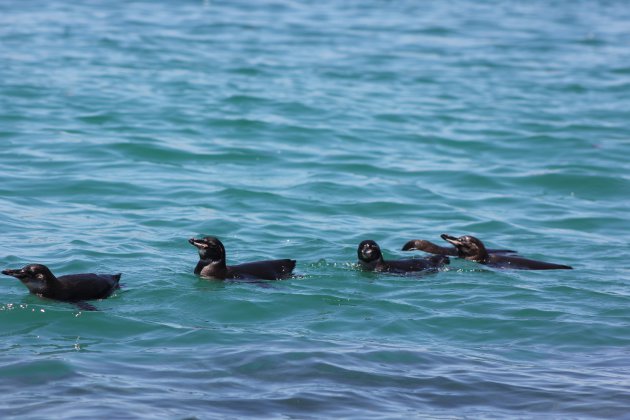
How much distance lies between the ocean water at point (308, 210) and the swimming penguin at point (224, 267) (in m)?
0.23

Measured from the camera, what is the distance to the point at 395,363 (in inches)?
377

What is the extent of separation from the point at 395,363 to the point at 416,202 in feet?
23.1

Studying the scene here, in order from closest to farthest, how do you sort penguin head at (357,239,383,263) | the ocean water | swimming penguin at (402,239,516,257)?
the ocean water < penguin head at (357,239,383,263) < swimming penguin at (402,239,516,257)

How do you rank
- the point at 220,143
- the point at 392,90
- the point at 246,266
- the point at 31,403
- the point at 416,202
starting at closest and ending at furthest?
the point at 31,403 < the point at 246,266 < the point at 416,202 < the point at 220,143 < the point at 392,90

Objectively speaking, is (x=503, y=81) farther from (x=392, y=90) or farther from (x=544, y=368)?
(x=544, y=368)

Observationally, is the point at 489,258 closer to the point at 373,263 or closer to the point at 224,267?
the point at 373,263

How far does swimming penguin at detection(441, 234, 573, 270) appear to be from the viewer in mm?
12727

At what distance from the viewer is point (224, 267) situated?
11633mm

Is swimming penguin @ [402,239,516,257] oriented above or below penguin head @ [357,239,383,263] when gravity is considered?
below

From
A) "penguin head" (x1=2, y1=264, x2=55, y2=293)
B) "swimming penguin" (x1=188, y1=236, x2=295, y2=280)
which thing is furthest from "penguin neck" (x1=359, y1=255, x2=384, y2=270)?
"penguin head" (x1=2, y1=264, x2=55, y2=293)

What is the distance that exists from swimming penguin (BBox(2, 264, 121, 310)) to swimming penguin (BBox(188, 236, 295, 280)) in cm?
115

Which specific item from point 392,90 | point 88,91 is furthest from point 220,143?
point 392,90

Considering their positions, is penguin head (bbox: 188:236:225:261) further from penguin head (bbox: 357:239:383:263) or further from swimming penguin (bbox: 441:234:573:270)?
swimming penguin (bbox: 441:234:573:270)

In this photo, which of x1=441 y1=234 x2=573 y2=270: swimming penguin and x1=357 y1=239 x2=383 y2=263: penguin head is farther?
x1=441 y1=234 x2=573 y2=270: swimming penguin
